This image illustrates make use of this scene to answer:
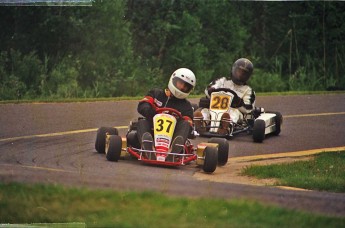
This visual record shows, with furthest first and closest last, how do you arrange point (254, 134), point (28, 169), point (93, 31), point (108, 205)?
point (254, 134)
point (93, 31)
point (28, 169)
point (108, 205)

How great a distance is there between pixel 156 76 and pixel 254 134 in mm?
2040

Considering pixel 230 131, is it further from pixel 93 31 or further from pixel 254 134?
pixel 93 31

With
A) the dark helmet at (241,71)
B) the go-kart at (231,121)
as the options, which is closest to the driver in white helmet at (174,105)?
the dark helmet at (241,71)

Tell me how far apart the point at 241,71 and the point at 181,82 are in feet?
2.19

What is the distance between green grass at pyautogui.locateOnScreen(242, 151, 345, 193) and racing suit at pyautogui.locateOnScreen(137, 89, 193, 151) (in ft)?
4.31

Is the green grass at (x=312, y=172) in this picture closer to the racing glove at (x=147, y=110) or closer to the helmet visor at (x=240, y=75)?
the racing glove at (x=147, y=110)

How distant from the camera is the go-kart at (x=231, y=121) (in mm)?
10844

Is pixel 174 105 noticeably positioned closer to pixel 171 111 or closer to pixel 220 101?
pixel 171 111

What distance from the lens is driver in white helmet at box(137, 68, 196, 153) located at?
358 inches

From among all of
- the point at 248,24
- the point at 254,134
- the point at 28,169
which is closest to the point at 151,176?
the point at 28,169

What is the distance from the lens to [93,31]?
8141 mm

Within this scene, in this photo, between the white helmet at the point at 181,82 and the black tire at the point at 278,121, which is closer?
the white helmet at the point at 181,82

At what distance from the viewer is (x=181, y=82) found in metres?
9.18

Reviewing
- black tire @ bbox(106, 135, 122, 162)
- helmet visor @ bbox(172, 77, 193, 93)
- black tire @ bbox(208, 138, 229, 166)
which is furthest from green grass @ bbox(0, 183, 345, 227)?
helmet visor @ bbox(172, 77, 193, 93)
